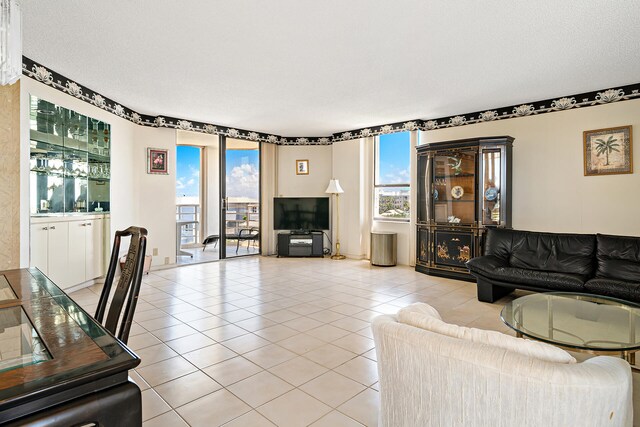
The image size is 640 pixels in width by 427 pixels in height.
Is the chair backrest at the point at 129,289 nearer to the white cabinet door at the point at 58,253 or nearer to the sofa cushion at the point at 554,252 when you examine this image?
the white cabinet door at the point at 58,253

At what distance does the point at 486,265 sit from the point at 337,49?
2.96m

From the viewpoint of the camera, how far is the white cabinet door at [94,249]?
4.61 metres

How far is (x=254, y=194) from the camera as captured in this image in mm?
7625

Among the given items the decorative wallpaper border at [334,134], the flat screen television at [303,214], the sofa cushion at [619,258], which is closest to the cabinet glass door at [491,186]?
the decorative wallpaper border at [334,134]

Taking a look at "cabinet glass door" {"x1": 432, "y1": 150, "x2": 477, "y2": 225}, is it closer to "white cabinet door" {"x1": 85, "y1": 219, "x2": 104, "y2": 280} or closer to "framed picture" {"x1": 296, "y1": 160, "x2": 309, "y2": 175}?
"framed picture" {"x1": 296, "y1": 160, "x2": 309, "y2": 175}

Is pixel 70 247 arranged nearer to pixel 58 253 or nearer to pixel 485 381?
pixel 58 253

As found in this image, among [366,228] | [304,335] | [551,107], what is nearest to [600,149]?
[551,107]

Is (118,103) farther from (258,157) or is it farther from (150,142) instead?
(258,157)

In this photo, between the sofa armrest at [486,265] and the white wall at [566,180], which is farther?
the white wall at [566,180]

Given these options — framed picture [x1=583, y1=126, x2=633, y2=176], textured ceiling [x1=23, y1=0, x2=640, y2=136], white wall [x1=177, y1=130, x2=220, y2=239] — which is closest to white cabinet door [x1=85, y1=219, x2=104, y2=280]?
textured ceiling [x1=23, y1=0, x2=640, y2=136]

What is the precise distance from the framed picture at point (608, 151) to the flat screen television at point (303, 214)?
14.9 feet

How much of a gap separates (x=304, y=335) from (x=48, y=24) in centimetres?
336

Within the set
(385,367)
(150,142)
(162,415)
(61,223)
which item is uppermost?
(150,142)

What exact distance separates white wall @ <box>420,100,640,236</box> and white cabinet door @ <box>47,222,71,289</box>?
19.3ft
